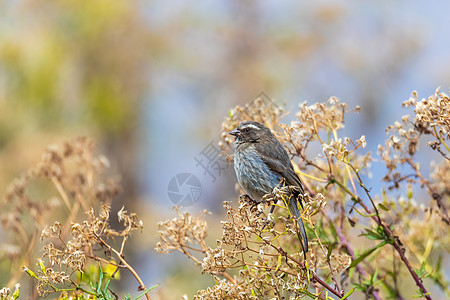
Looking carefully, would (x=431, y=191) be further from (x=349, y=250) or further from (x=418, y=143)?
(x=349, y=250)

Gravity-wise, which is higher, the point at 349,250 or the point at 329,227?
the point at 329,227

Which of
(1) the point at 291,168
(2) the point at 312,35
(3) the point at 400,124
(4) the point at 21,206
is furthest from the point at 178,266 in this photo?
(2) the point at 312,35

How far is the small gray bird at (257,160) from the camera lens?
2922mm

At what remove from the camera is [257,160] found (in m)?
3.14

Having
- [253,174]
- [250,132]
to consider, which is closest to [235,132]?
[250,132]

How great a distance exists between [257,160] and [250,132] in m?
0.19

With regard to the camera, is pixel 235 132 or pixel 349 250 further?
pixel 235 132

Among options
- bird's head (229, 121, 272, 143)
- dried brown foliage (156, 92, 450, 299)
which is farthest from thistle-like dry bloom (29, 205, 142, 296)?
bird's head (229, 121, 272, 143)

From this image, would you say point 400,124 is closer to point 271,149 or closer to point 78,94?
point 271,149

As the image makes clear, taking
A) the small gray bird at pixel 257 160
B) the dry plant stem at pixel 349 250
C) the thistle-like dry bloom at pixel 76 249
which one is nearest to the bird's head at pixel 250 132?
the small gray bird at pixel 257 160

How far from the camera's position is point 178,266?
6742 mm

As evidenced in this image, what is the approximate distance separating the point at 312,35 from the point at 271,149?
1030cm

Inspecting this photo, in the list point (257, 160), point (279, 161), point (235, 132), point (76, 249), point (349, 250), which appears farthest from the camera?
point (257, 160)

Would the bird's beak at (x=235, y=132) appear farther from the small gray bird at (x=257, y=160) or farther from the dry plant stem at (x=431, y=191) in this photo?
the dry plant stem at (x=431, y=191)
